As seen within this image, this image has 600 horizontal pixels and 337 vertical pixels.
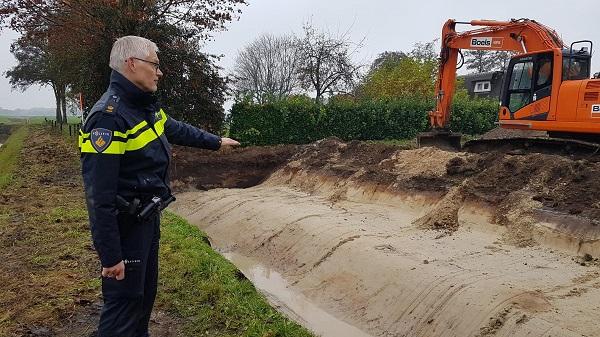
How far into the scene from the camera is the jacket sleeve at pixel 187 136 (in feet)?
12.5

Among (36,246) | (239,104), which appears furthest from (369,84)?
(36,246)

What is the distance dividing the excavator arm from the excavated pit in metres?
2.68

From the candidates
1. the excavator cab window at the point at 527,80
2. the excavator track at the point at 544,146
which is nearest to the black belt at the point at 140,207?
the excavator track at the point at 544,146

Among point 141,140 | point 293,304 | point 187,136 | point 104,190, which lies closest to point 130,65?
point 141,140

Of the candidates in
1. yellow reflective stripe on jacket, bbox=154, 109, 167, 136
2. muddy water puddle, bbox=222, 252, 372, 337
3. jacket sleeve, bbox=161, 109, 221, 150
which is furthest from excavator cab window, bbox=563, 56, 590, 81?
yellow reflective stripe on jacket, bbox=154, 109, 167, 136

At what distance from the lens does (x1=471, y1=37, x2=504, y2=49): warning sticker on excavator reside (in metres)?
13.1

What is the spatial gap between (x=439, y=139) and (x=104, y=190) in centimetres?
1257

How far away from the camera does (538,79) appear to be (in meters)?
11.5

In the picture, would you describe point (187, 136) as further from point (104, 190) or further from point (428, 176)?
point (428, 176)

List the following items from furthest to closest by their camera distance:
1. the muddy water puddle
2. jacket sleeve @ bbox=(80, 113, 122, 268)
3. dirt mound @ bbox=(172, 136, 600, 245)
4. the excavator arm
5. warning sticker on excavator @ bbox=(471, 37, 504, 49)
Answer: warning sticker on excavator @ bbox=(471, 37, 504, 49), the excavator arm, dirt mound @ bbox=(172, 136, 600, 245), the muddy water puddle, jacket sleeve @ bbox=(80, 113, 122, 268)

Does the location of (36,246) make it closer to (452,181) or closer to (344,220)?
(344,220)

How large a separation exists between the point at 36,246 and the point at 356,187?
21.9ft

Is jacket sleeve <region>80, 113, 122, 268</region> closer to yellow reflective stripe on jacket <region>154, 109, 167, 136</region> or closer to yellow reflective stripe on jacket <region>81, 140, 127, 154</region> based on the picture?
yellow reflective stripe on jacket <region>81, 140, 127, 154</region>

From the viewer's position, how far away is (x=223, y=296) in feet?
16.4
